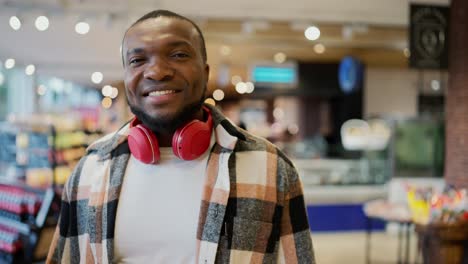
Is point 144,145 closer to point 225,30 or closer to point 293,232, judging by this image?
Result: point 293,232

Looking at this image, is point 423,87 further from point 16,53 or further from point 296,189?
point 296,189

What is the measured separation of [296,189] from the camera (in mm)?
1303

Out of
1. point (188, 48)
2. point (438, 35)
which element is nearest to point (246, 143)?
point (188, 48)

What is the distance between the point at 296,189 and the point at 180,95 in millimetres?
434

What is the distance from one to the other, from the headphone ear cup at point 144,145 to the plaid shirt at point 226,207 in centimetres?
10

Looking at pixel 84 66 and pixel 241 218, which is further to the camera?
pixel 84 66

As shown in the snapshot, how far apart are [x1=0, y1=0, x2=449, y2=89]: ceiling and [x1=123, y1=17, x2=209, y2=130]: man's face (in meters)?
4.96

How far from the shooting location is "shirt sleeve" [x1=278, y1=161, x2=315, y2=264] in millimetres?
1259

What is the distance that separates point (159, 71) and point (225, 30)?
7.27 metres

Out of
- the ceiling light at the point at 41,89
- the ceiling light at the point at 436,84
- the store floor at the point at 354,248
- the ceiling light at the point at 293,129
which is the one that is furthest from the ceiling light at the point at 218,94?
the store floor at the point at 354,248

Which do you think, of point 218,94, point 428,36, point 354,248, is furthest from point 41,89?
point 428,36

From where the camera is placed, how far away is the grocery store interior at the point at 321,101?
4.54m

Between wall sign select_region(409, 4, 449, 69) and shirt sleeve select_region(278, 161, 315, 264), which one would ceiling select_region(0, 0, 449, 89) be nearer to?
wall sign select_region(409, 4, 449, 69)

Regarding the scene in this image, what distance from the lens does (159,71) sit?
46.4 inches
